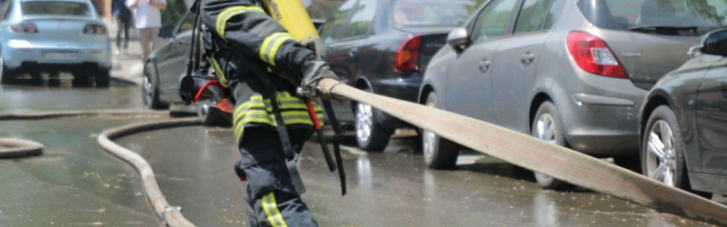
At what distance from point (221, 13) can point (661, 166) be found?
3.77 meters

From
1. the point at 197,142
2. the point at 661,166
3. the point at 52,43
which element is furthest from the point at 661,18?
the point at 52,43

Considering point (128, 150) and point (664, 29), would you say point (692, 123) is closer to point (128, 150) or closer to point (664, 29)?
point (664, 29)

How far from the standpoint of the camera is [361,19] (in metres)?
12.1

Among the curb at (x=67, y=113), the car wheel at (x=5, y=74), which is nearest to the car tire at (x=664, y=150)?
the curb at (x=67, y=113)

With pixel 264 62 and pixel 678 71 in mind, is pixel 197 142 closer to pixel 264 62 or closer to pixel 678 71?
pixel 678 71

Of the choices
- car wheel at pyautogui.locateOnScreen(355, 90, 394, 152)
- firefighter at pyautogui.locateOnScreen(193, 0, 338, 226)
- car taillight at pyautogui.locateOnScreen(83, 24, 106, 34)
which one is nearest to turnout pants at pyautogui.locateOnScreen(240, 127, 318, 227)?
firefighter at pyautogui.locateOnScreen(193, 0, 338, 226)

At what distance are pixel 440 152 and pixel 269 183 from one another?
5.15 meters

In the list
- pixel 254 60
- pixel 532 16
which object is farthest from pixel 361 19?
pixel 254 60

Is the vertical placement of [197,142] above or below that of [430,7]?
below

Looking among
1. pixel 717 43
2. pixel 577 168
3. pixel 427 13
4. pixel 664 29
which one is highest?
pixel 577 168

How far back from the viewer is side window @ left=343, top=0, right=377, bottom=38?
1183 centimetres

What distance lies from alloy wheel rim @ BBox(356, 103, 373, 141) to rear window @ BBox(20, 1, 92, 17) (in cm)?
1083

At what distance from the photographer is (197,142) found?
12.2 meters

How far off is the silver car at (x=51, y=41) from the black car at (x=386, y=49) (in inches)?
371
